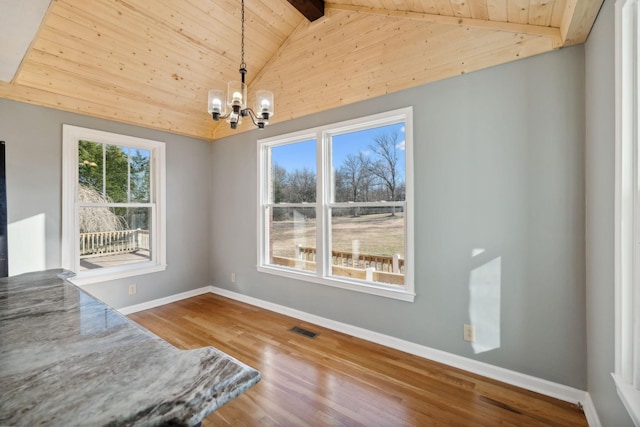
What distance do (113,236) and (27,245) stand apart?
33.5 inches

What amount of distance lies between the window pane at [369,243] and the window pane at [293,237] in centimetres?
34

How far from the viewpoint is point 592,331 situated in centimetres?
Answer: 181

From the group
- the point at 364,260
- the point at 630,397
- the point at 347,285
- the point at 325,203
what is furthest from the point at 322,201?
the point at 630,397

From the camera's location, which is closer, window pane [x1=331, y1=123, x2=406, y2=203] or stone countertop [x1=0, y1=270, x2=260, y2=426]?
stone countertop [x1=0, y1=270, x2=260, y2=426]

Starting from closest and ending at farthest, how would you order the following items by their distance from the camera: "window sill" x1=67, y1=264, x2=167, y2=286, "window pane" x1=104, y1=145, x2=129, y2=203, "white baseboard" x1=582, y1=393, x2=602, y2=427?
1. "white baseboard" x1=582, y1=393, x2=602, y2=427
2. "window sill" x1=67, y1=264, x2=167, y2=286
3. "window pane" x1=104, y1=145, x2=129, y2=203

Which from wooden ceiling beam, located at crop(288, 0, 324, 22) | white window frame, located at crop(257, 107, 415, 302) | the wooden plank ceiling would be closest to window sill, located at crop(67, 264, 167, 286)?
white window frame, located at crop(257, 107, 415, 302)

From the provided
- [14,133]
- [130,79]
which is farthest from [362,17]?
[14,133]

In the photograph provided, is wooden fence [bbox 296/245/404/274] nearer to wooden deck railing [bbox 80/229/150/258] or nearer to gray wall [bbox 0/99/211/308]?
gray wall [bbox 0/99/211/308]

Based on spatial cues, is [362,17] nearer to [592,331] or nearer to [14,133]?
[592,331]

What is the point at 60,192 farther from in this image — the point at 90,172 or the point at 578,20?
the point at 578,20

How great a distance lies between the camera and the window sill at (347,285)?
269 centimetres

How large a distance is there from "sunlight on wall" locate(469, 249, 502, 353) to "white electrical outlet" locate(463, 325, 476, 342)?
0.06 ft

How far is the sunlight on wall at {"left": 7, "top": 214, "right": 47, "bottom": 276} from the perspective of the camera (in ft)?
9.21

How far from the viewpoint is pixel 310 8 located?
2.94 meters
